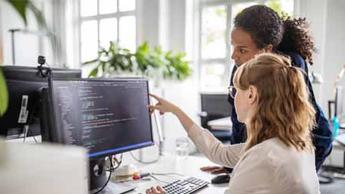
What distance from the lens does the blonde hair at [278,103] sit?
3.28 feet

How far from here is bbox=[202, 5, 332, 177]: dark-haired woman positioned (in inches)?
54.6

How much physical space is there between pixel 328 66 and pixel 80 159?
14.3ft

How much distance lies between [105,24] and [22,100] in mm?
4937

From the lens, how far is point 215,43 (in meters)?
5.32

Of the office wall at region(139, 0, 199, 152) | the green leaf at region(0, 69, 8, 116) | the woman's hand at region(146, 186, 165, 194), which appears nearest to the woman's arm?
the woman's hand at region(146, 186, 165, 194)

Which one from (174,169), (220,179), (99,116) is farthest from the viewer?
(174,169)

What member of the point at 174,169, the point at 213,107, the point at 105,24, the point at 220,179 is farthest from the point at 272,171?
the point at 105,24

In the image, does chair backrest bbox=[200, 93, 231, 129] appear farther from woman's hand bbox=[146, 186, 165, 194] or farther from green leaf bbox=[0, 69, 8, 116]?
green leaf bbox=[0, 69, 8, 116]

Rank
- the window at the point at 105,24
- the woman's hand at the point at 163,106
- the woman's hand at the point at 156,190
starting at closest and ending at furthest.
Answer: the woman's hand at the point at 156,190
the woman's hand at the point at 163,106
the window at the point at 105,24

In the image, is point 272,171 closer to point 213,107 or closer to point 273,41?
point 273,41

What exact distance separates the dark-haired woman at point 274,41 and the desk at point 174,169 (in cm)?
48

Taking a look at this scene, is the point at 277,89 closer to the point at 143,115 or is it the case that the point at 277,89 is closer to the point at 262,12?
the point at 262,12

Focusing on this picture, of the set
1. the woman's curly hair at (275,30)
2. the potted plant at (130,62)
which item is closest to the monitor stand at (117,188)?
the woman's curly hair at (275,30)

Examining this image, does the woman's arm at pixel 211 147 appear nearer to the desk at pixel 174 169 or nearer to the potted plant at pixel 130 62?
the desk at pixel 174 169
